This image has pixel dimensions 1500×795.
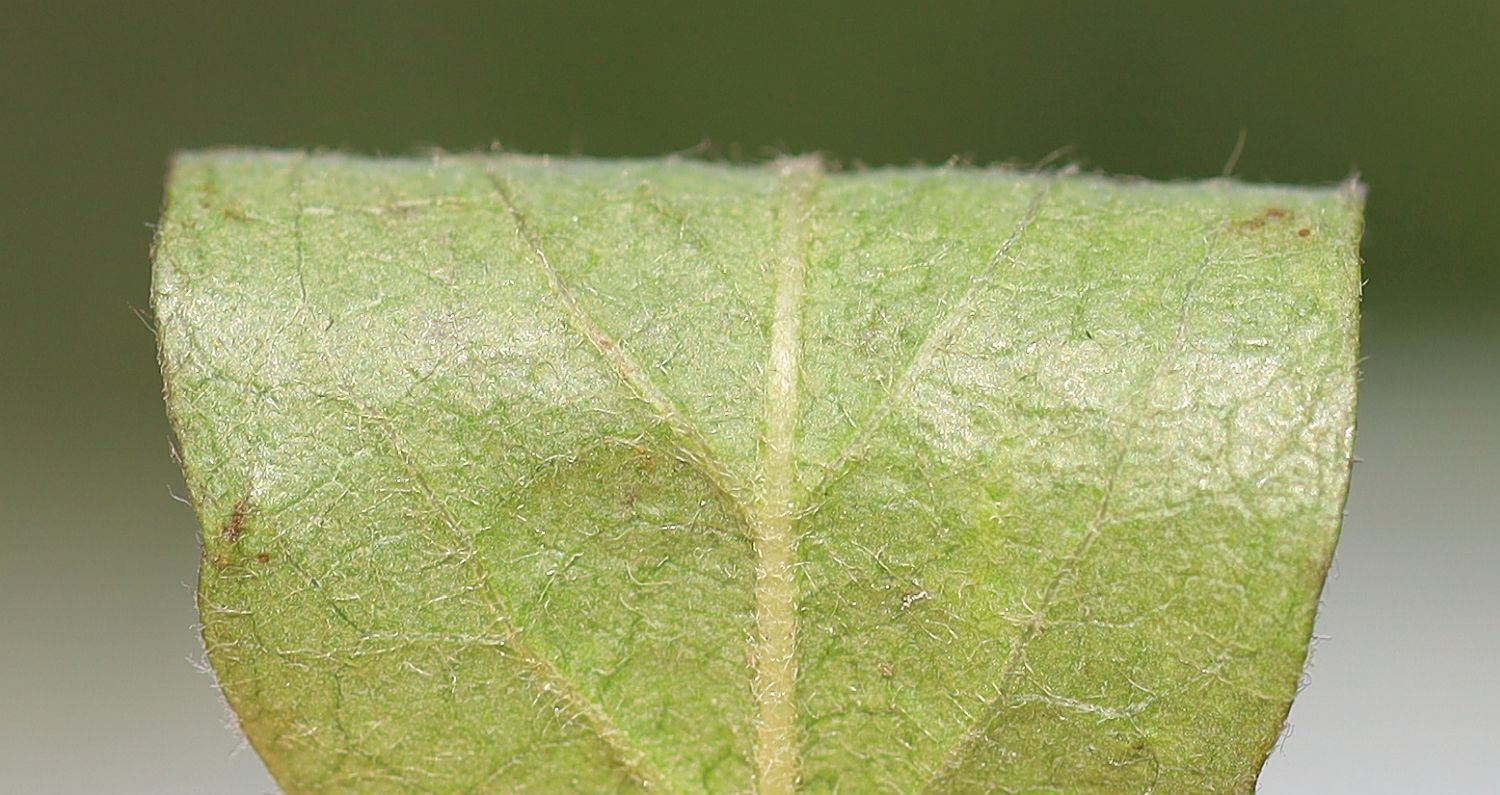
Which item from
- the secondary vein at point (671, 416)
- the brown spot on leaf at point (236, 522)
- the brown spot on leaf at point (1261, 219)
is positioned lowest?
the brown spot on leaf at point (236, 522)

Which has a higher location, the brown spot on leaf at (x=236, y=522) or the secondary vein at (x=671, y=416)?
the secondary vein at (x=671, y=416)

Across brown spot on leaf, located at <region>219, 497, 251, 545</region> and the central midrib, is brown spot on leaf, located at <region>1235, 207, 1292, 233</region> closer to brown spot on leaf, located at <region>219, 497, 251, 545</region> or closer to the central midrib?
the central midrib

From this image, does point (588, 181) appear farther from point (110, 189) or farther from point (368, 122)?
point (110, 189)

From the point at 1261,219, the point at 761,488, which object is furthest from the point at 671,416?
the point at 1261,219

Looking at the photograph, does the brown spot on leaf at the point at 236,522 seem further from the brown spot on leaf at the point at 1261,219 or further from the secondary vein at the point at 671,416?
the brown spot on leaf at the point at 1261,219

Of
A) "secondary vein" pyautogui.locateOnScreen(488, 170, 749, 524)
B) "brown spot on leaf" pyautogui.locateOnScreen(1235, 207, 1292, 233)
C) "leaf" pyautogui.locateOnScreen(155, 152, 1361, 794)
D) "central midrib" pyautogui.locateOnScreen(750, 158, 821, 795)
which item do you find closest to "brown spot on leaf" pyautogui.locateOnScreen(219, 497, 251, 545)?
"leaf" pyautogui.locateOnScreen(155, 152, 1361, 794)

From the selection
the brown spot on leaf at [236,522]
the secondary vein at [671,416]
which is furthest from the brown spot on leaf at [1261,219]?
the brown spot on leaf at [236,522]

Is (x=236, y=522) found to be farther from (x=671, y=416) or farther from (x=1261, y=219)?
(x=1261, y=219)
